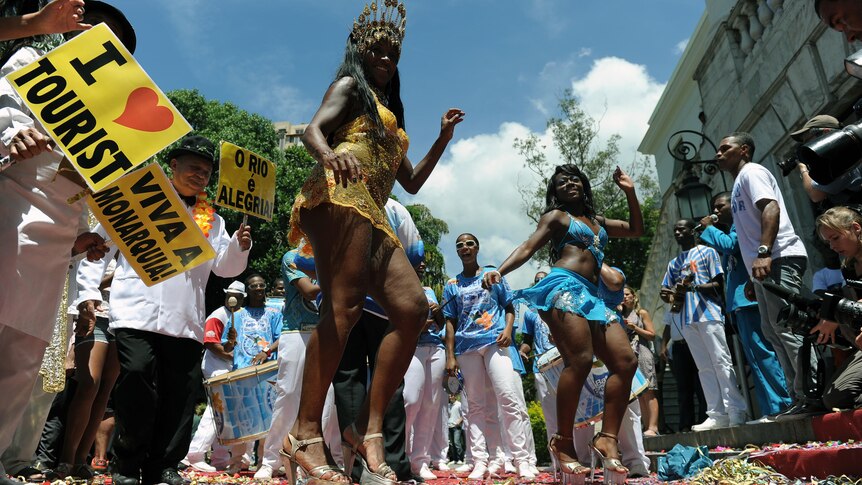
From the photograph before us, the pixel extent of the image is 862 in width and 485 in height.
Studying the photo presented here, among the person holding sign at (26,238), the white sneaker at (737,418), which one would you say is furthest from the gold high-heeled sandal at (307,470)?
the white sneaker at (737,418)

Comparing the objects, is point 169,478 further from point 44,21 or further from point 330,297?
point 44,21

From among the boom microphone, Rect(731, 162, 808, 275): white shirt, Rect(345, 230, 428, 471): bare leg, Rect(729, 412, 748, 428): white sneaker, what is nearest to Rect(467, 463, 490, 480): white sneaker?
Rect(729, 412, 748, 428): white sneaker

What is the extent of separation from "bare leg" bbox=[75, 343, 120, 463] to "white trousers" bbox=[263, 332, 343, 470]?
1263 mm

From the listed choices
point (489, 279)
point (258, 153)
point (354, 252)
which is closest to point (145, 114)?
point (354, 252)

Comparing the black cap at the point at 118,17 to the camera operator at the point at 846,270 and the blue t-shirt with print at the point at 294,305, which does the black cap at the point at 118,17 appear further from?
the camera operator at the point at 846,270

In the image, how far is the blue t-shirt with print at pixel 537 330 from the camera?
825 centimetres

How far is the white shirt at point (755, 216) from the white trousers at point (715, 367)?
163 cm

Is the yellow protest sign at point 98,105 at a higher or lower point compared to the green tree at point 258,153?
lower

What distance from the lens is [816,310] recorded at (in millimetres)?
3812

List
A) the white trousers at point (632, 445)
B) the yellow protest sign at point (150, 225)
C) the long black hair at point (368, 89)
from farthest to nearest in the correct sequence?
the white trousers at point (632, 445), the yellow protest sign at point (150, 225), the long black hair at point (368, 89)

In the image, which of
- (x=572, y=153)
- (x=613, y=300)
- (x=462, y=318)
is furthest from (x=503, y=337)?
(x=572, y=153)

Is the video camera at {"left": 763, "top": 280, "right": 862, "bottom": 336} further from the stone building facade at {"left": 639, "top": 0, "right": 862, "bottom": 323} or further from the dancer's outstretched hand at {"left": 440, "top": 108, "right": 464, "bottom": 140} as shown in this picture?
the stone building facade at {"left": 639, "top": 0, "right": 862, "bottom": 323}

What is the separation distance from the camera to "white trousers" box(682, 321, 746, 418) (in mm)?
6781

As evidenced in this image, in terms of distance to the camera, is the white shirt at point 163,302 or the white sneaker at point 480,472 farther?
the white sneaker at point 480,472
